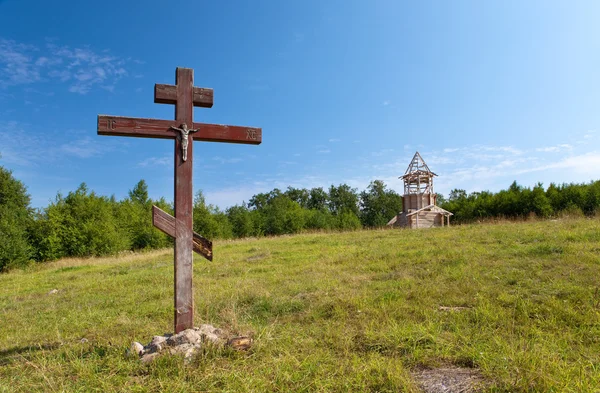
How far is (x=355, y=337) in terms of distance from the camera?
4223 mm

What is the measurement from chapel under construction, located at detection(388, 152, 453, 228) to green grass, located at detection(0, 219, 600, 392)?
1359cm

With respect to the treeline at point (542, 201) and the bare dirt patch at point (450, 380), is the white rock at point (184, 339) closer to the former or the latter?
the bare dirt patch at point (450, 380)

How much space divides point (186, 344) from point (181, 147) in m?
2.29

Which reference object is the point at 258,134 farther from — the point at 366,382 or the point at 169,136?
the point at 366,382

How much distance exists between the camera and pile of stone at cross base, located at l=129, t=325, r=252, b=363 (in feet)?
11.4

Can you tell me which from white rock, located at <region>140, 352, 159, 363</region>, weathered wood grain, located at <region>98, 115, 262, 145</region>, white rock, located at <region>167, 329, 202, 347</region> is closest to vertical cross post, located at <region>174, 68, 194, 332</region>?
weathered wood grain, located at <region>98, 115, 262, 145</region>

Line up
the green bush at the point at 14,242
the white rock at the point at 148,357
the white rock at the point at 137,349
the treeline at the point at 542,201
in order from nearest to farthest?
the white rock at the point at 148,357
the white rock at the point at 137,349
the green bush at the point at 14,242
the treeline at the point at 542,201

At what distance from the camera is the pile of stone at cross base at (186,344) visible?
11.4ft

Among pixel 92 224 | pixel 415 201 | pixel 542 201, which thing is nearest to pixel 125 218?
pixel 92 224

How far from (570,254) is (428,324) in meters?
5.35

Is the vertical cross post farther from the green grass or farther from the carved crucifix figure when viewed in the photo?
the green grass

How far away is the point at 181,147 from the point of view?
13.9 ft

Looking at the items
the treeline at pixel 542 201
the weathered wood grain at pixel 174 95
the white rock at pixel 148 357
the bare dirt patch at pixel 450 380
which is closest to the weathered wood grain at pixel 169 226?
the white rock at pixel 148 357

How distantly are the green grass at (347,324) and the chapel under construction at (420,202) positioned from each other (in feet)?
44.6
